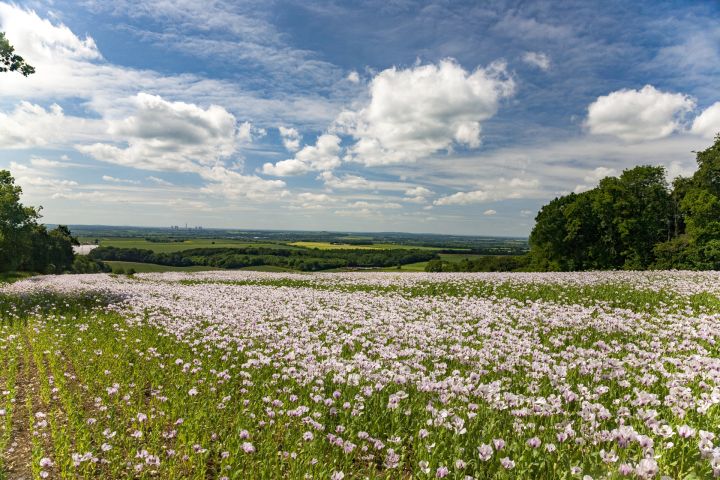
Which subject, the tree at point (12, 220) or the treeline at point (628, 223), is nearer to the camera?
the tree at point (12, 220)

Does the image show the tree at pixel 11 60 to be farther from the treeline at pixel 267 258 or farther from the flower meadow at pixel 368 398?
the treeline at pixel 267 258

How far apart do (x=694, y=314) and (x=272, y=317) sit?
44.6 feet

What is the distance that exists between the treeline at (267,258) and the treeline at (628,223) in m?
33.4

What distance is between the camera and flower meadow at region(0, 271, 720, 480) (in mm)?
4906

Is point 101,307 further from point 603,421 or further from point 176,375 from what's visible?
point 603,421

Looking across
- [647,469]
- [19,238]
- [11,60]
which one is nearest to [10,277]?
[19,238]

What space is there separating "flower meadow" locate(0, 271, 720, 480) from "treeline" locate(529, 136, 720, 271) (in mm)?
37164

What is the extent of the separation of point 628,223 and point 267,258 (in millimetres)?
62363

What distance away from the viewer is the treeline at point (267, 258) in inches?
2921

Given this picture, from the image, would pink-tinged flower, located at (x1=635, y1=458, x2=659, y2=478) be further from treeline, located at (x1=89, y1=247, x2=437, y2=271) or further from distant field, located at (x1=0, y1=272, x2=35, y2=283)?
treeline, located at (x1=89, y1=247, x2=437, y2=271)

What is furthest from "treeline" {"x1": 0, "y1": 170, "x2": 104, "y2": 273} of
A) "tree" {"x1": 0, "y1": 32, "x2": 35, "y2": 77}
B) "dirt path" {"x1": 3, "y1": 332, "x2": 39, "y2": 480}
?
"dirt path" {"x1": 3, "y1": 332, "x2": 39, "y2": 480}

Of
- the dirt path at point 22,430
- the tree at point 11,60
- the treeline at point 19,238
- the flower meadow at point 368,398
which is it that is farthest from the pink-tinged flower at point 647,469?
the treeline at point 19,238

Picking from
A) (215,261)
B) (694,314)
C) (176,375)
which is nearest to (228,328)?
(176,375)

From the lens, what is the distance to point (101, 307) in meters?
16.6
